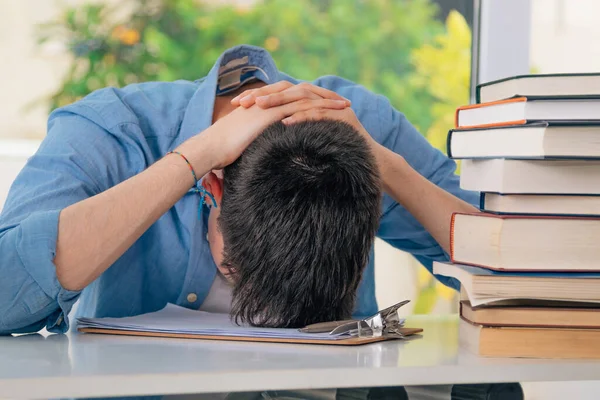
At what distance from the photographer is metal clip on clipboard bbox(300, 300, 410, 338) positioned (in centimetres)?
101

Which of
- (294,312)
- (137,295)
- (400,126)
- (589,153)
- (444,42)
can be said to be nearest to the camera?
(589,153)

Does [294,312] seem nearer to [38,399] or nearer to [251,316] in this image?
[251,316]

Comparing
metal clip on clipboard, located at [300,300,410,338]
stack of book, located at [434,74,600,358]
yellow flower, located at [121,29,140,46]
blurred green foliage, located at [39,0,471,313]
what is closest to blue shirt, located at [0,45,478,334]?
metal clip on clipboard, located at [300,300,410,338]

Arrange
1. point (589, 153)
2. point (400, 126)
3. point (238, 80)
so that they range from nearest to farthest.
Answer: point (589, 153) < point (238, 80) < point (400, 126)

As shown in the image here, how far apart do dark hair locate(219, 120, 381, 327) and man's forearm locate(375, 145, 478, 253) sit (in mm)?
260

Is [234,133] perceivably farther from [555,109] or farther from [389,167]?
[555,109]

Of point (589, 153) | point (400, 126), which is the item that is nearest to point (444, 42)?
point (400, 126)

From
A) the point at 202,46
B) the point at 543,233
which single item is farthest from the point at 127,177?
the point at 202,46

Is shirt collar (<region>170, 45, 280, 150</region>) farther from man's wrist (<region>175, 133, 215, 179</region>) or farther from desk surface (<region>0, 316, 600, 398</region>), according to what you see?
desk surface (<region>0, 316, 600, 398</region>)

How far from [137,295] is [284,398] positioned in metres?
0.63

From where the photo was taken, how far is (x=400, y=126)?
1625 mm

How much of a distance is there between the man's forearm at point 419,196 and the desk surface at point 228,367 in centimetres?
41

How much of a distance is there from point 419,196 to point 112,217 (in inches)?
22.3

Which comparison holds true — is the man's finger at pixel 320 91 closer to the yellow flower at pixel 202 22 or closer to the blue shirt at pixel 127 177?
the blue shirt at pixel 127 177
